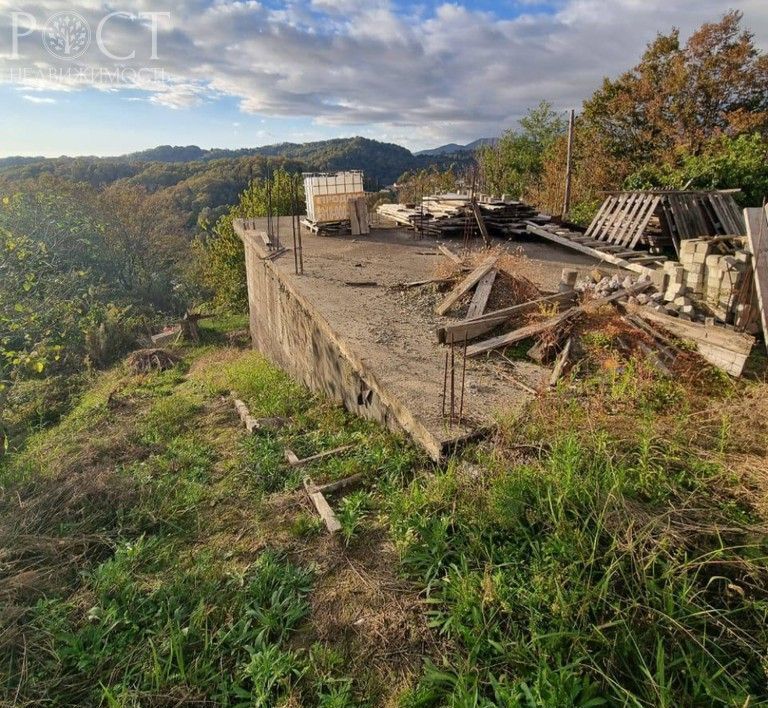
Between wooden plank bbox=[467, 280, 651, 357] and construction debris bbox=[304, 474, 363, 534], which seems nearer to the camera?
construction debris bbox=[304, 474, 363, 534]

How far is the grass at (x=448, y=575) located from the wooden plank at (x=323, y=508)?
7 cm

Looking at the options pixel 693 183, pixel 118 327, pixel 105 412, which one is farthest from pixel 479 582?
pixel 118 327

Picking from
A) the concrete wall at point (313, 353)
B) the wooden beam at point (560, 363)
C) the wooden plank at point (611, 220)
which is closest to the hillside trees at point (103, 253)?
the concrete wall at point (313, 353)

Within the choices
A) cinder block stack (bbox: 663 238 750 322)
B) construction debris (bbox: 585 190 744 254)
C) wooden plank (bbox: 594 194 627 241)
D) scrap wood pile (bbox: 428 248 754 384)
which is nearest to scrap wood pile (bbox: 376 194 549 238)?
wooden plank (bbox: 594 194 627 241)

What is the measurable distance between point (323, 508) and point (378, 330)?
96.4 inches

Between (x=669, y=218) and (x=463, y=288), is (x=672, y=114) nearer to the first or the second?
(x=669, y=218)

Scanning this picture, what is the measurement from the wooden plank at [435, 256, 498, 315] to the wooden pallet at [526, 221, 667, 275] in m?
2.98

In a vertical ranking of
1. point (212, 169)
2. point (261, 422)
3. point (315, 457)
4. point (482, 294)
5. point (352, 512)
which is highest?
point (212, 169)

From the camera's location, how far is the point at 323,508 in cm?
359

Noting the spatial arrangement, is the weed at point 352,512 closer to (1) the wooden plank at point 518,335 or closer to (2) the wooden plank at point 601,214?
(1) the wooden plank at point 518,335

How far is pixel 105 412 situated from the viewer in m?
9.27

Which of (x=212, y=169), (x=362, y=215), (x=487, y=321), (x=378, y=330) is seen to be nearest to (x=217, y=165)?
(x=212, y=169)

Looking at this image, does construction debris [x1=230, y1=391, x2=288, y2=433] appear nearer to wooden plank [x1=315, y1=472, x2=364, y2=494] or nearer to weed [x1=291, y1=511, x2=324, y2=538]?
wooden plank [x1=315, y1=472, x2=364, y2=494]

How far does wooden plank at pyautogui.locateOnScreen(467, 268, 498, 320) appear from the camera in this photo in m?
5.72
